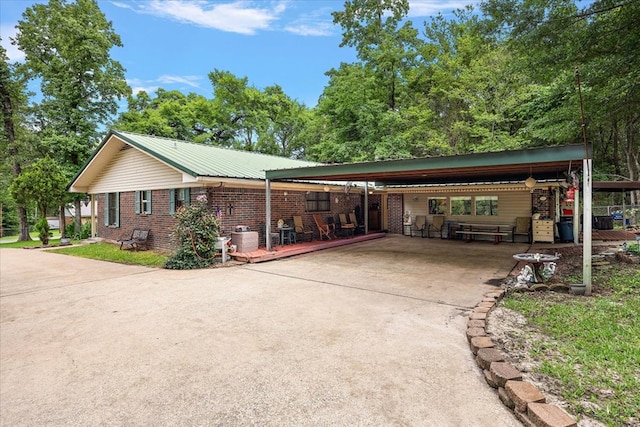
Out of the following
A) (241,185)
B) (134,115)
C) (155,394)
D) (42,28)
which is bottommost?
(155,394)

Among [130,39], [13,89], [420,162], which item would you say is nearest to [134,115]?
[130,39]

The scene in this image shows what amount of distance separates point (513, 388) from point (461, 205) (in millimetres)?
12233

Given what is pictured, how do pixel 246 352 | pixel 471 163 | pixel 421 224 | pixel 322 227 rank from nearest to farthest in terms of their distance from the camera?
pixel 246 352, pixel 471 163, pixel 322 227, pixel 421 224

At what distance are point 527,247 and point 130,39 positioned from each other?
2402 cm

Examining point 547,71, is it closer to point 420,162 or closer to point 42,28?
point 420,162

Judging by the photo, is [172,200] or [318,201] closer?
[172,200]

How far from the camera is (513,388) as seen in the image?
2547 millimetres

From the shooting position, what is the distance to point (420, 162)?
22.5 ft

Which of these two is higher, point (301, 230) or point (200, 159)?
point (200, 159)

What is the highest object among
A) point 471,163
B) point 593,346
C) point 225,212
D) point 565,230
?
point 471,163

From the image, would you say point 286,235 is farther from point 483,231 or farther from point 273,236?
point 483,231

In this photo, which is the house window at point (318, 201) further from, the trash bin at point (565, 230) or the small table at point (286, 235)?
the trash bin at point (565, 230)

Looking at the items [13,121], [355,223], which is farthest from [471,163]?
[13,121]

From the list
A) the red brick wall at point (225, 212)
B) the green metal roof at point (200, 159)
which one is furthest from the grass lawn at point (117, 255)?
the green metal roof at point (200, 159)
